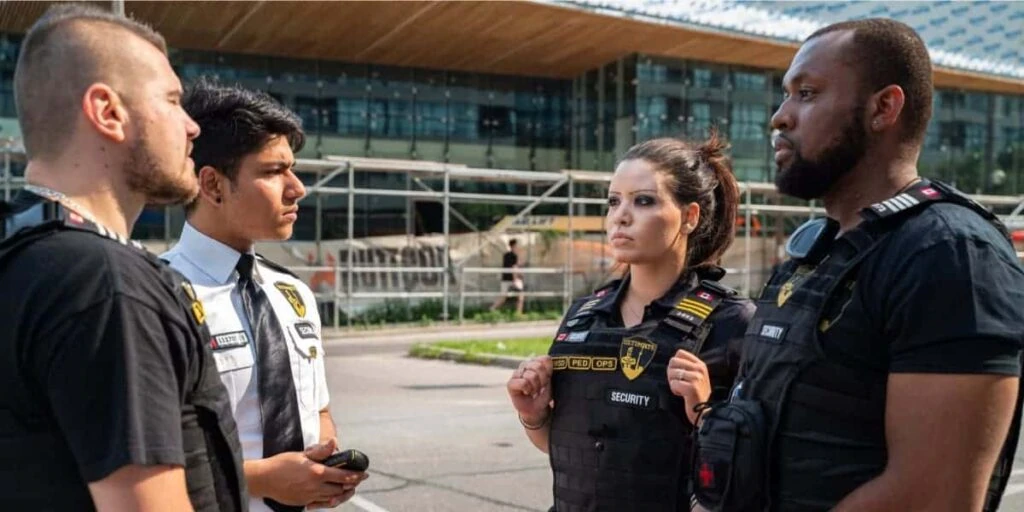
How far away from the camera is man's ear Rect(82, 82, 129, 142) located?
64.2 inches

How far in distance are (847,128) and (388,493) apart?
5040mm

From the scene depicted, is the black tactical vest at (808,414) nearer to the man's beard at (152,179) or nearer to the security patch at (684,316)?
the security patch at (684,316)

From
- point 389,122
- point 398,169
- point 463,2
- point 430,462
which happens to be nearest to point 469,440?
point 430,462

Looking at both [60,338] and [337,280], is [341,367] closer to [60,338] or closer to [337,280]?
[337,280]

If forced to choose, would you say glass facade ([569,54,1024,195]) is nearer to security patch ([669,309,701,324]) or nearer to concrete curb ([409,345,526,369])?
concrete curb ([409,345,526,369])

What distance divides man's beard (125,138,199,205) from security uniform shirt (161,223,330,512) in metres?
0.69

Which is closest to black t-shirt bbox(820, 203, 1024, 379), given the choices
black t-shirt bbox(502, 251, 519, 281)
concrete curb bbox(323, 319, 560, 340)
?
concrete curb bbox(323, 319, 560, 340)

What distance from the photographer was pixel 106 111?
1649 mm

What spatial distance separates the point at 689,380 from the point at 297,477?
3.49 ft

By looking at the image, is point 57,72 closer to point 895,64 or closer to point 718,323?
point 895,64

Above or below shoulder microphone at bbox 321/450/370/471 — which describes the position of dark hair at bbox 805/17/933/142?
above

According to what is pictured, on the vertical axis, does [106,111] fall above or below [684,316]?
above

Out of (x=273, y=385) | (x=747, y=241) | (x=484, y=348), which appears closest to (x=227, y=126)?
(x=273, y=385)

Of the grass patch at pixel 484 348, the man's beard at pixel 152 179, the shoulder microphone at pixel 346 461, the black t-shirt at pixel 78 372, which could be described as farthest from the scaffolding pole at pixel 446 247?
the black t-shirt at pixel 78 372
